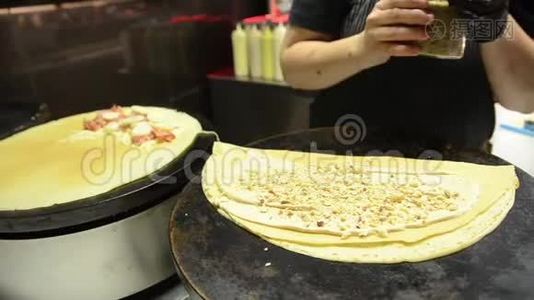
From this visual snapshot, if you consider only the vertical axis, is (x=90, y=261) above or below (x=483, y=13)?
below

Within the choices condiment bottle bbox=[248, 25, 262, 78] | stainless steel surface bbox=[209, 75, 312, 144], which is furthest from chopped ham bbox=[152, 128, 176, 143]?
condiment bottle bbox=[248, 25, 262, 78]

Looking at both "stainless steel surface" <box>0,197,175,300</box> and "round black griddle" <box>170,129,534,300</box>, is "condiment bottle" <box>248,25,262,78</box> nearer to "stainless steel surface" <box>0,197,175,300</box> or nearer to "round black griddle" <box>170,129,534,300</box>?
"stainless steel surface" <box>0,197,175,300</box>

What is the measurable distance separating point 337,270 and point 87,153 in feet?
2.35

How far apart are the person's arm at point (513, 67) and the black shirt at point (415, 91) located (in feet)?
0.14

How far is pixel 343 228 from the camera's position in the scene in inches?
32.2

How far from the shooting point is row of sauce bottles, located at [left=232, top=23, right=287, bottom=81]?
2371 millimetres

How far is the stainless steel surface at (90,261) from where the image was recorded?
87 cm

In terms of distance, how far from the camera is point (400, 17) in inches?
38.4

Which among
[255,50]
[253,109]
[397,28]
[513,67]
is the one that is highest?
[397,28]

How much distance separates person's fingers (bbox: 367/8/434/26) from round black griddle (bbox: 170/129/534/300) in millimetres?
397

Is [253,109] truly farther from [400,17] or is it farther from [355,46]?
[400,17]

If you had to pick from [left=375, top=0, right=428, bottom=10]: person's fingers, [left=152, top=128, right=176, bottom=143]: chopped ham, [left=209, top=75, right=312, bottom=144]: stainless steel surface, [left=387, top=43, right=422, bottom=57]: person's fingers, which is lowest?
[left=209, top=75, right=312, bottom=144]: stainless steel surface

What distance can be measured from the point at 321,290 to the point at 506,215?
1.28 ft

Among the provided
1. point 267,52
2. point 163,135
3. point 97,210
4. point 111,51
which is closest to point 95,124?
point 163,135
